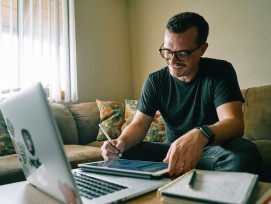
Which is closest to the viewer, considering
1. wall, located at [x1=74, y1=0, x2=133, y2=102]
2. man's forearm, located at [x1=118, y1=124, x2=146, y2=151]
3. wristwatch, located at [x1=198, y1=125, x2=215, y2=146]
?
wristwatch, located at [x1=198, y1=125, x2=215, y2=146]

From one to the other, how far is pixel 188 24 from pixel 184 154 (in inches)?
31.0

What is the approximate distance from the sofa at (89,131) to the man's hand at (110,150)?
0.52 metres

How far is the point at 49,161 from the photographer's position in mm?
507

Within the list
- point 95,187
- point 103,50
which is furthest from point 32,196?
point 103,50

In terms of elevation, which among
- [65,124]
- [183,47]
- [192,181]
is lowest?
[65,124]

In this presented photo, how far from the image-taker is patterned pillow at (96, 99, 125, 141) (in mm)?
2266

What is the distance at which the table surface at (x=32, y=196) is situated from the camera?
59cm

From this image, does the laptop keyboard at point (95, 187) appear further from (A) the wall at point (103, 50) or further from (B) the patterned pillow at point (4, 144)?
(A) the wall at point (103, 50)

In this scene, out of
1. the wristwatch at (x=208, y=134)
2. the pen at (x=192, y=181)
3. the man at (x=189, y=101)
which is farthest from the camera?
the man at (x=189, y=101)

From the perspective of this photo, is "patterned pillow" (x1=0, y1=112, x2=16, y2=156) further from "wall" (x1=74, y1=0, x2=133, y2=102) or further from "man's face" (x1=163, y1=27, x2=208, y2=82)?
"man's face" (x1=163, y1=27, x2=208, y2=82)

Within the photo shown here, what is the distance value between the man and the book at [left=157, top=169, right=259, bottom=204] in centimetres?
30

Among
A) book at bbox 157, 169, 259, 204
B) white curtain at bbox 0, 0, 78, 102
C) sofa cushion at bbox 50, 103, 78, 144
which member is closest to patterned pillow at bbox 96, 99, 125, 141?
sofa cushion at bbox 50, 103, 78, 144

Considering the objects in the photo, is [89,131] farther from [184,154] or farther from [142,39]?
[184,154]

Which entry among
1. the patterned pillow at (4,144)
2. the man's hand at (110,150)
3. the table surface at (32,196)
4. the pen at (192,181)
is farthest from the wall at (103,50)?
the pen at (192,181)
